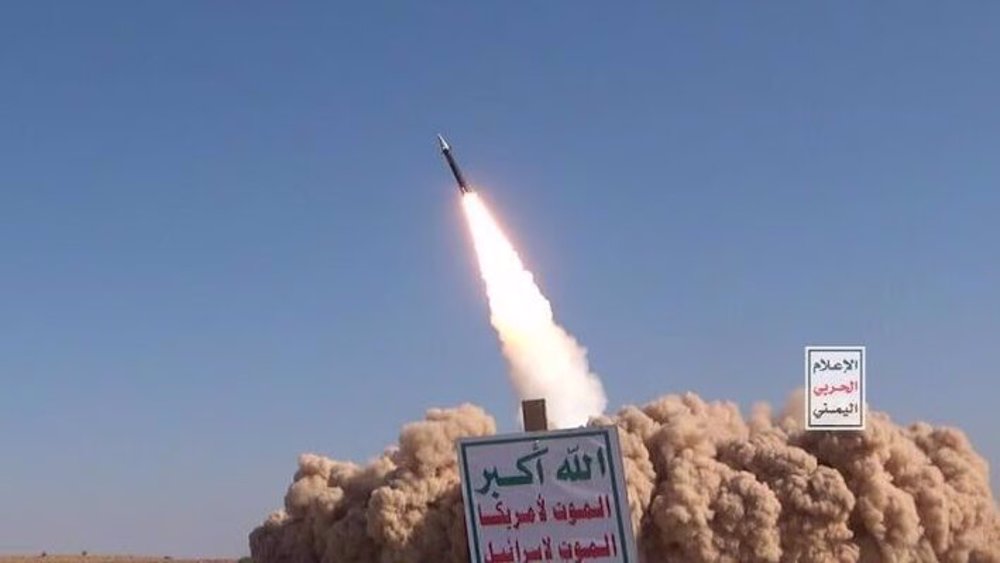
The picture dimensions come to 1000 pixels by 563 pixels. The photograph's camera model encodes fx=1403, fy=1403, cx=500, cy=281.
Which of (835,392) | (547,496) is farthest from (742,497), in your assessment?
(547,496)

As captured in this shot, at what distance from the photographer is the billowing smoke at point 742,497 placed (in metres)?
32.1

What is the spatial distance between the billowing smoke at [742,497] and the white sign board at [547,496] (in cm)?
2149

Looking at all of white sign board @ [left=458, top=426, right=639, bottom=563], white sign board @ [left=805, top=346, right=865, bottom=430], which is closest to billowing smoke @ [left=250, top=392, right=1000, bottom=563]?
white sign board @ [left=805, top=346, right=865, bottom=430]

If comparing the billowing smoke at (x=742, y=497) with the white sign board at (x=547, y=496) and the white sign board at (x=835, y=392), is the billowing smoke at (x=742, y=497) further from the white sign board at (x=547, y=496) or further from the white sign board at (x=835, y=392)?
the white sign board at (x=547, y=496)

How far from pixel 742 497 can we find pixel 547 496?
2364 centimetres

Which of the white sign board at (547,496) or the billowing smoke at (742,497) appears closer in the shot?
the white sign board at (547,496)

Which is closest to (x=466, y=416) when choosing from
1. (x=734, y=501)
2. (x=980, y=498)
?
(x=734, y=501)

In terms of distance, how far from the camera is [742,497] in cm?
3228

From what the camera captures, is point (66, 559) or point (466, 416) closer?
point (466, 416)

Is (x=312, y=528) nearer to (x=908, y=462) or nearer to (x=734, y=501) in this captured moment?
(x=734, y=501)

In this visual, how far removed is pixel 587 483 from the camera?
945cm

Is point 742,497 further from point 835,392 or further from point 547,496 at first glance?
point 547,496

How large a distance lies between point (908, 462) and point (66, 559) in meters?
41.6

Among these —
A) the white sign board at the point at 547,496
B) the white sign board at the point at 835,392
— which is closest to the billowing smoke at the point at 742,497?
the white sign board at the point at 835,392
